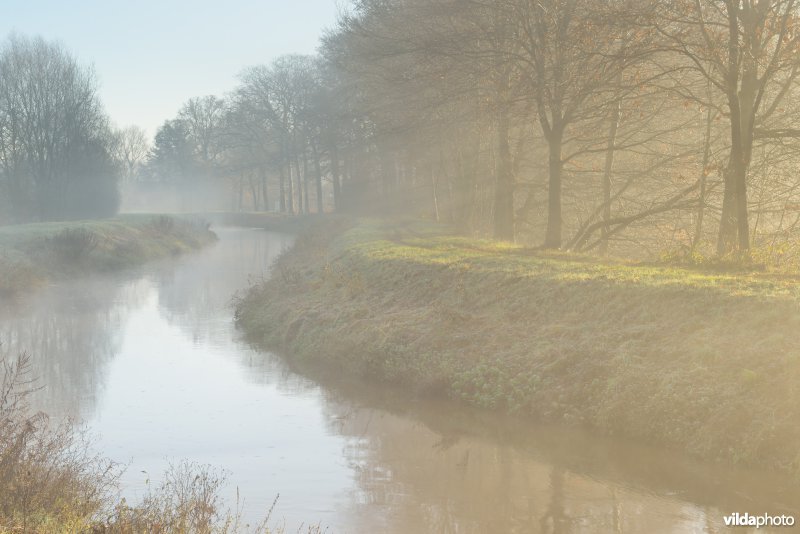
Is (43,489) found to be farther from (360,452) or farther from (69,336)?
(69,336)

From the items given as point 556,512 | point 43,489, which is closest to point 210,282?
point 43,489

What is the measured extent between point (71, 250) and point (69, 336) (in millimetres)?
14799

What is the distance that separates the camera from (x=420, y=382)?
1479 cm

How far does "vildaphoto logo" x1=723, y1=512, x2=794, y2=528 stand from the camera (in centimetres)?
861

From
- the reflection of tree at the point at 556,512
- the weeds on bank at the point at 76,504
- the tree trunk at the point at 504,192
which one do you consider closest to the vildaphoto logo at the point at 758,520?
the reflection of tree at the point at 556,512

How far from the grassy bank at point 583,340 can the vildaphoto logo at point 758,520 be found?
90 centimetres

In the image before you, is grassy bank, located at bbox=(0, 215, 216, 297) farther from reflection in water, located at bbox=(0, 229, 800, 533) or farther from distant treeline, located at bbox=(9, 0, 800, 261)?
distant treeline, located at bbox=(9, 0, 800, 261)

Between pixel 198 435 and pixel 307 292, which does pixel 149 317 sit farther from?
pixel 198 435

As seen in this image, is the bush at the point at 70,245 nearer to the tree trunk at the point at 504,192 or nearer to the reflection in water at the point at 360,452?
the reflection in water at the point at 360,452

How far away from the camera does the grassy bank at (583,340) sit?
10492 millimetres

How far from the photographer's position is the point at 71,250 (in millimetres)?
34688

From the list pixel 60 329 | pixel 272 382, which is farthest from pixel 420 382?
pixel 60 329

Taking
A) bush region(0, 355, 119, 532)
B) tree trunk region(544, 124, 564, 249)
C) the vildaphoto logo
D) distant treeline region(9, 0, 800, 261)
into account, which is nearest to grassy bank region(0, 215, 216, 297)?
distant treeline region(9, 0, 800, 261)

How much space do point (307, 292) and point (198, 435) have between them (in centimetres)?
1095
